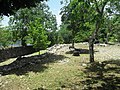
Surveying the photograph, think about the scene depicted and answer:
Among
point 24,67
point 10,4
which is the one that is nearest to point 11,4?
point 10,4

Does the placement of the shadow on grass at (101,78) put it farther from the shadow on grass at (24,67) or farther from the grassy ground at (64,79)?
the shadow on grass at (24,67)

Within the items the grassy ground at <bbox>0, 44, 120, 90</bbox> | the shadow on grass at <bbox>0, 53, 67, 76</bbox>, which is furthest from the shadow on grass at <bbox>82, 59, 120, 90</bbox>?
the shadow on grass at <bbox>0, 53, 67, 76</bbox>

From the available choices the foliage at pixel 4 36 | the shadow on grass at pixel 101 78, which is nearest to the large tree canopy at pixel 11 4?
the shadow on grass at pixel 101 78

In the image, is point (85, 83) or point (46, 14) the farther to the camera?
point (46, 14)

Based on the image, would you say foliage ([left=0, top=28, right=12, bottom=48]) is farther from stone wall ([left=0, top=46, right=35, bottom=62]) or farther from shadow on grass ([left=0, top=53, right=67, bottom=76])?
shadow on grass ([left=0, top=53, right=67, bottom=76])

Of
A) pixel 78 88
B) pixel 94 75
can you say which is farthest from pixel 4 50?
pixel 78 88

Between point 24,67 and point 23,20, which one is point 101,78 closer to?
point 24,67

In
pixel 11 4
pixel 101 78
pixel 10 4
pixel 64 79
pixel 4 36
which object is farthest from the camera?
pixel 4 36

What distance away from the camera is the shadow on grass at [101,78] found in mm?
13566

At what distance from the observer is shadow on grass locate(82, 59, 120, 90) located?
534 inches

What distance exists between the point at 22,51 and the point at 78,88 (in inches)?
1450

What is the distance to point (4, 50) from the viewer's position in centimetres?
4003

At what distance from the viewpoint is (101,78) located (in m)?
15.7

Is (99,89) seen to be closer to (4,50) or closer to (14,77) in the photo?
(14,77)
